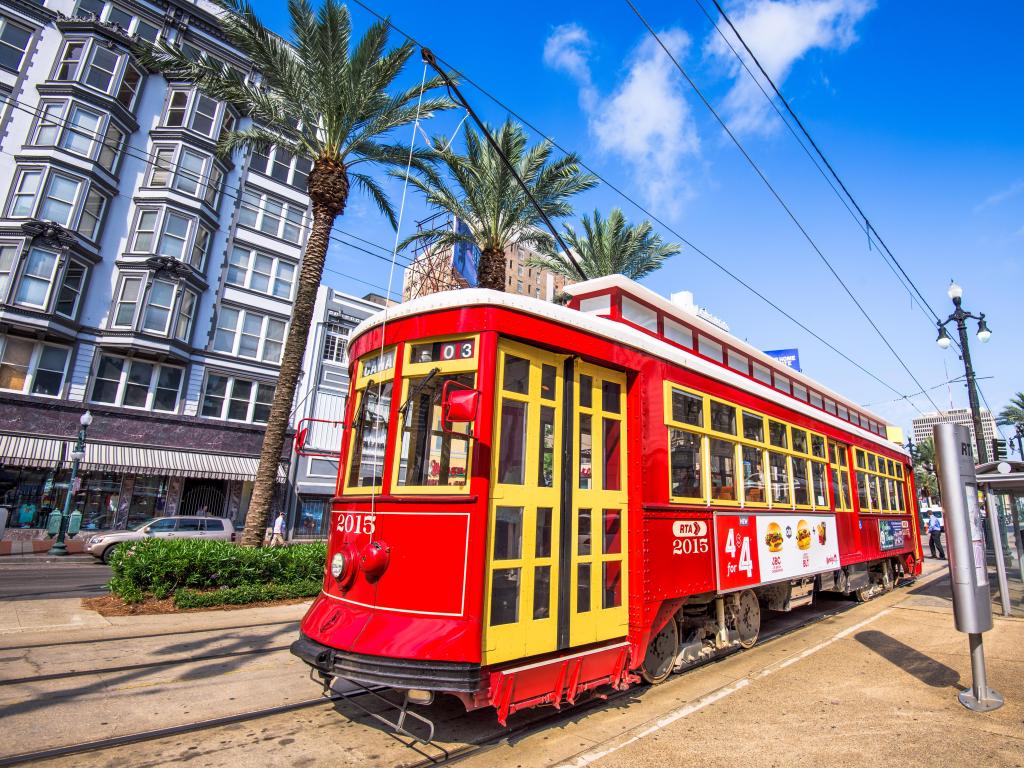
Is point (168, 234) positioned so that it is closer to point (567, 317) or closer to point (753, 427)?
point (567, 317)

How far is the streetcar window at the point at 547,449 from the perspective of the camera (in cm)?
466

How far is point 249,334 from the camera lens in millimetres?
26016

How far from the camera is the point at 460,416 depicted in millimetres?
3912

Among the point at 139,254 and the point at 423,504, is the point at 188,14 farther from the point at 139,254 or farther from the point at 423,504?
the point at 423,504

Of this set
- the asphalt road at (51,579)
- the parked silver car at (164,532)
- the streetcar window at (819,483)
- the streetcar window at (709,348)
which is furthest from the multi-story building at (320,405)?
the streetcar window at (819,483)

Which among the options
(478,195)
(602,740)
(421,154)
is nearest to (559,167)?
(478,195)

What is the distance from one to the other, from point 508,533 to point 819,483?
6957 mm

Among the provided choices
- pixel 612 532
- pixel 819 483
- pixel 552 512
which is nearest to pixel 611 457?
pixel 612 532

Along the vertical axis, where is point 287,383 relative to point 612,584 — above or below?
above

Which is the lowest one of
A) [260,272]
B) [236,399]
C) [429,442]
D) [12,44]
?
[429,442]

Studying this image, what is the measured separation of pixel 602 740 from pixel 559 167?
50.7 feet

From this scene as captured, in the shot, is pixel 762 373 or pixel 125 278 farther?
pixel 125 278

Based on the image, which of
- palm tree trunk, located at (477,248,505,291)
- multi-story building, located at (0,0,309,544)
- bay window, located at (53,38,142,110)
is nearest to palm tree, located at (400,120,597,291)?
palm tree trunk, located at (477,248,505,291)

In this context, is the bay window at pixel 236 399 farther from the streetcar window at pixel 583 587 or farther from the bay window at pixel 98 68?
the streetcar window at pixel 583 587
